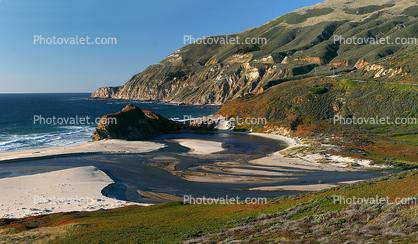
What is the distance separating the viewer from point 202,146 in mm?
52938

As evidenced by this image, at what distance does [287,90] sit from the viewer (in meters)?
79.0

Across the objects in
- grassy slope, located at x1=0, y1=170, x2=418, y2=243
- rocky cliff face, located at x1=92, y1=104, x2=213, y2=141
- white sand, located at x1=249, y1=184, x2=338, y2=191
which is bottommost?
white sand, located at x1=249, y1=184, x2=338, y2=191

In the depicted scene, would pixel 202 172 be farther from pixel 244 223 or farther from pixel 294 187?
pixel 244 223

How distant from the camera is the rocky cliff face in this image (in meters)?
59.5

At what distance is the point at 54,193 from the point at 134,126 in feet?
129

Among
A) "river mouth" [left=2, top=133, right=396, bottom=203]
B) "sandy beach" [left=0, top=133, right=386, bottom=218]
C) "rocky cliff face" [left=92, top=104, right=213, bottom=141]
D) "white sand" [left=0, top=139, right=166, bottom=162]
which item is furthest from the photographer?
"rocky cliff face" [left=92, top=104, right=213, bottom=141]

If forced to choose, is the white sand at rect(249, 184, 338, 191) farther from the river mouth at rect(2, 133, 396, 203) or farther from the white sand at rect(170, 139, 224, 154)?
the white sand at rect(170, 139, 224, 154)

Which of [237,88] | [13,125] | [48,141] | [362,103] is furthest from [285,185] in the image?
[237,88]

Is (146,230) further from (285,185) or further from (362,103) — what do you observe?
(362,103)

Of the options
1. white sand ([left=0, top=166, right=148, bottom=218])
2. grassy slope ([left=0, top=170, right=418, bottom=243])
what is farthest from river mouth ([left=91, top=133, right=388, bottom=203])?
grassy slope ([left=0, top=170, right=418, bottom=243])

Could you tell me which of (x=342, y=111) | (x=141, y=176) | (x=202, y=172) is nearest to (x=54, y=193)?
(x=141, y=176)

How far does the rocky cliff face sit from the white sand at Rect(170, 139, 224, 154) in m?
10.7

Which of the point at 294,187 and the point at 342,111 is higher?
the point at 342,111

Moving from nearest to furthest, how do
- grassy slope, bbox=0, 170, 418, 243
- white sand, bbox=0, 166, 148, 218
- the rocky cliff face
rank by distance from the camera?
grassy slope, bbox=0, 170, 418, 243, white sand, bbox=0, 166, 148, 218, the rocky cliff face
